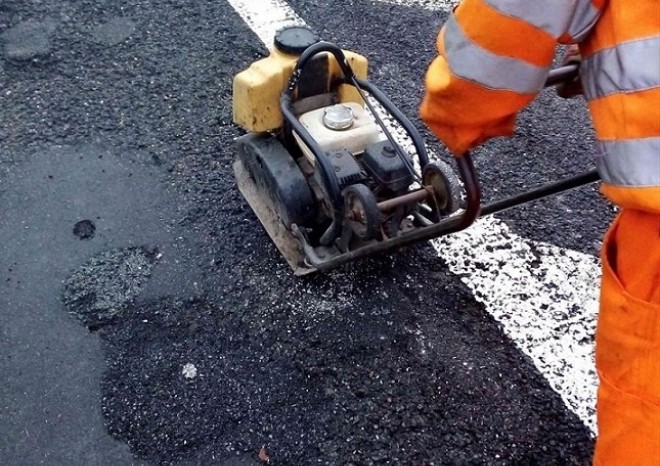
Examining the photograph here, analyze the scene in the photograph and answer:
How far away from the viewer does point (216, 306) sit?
2428mm

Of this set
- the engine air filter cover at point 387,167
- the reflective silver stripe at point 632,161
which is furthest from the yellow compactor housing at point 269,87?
the reflective silver stripe at point 632,161

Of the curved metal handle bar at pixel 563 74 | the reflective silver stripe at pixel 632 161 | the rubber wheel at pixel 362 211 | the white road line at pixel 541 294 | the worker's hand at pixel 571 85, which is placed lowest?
the white road line at pixel 541 294

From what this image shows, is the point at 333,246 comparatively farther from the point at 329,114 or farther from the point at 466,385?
the point at 466,385

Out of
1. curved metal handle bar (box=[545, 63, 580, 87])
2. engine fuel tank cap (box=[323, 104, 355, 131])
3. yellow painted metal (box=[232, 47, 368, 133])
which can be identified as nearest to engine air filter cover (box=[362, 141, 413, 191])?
engine fuel tank cap (box=[323, 104, 355, 131])

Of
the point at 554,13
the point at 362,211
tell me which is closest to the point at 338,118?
the point at 362,211

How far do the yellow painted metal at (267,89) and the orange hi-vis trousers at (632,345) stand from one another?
1.15 metres

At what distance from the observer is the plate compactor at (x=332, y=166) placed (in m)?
2.14

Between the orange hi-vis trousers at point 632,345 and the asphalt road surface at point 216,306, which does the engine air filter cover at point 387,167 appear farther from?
the orange hi-vis trousers at point 632,345

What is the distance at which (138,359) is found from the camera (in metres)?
2.28

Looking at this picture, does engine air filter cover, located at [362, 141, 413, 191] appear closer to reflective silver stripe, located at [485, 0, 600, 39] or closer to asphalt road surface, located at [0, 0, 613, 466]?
asphalt road surface, located at [0, 0, 613, 466]

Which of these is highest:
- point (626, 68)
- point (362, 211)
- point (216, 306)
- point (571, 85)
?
point (626, 68)

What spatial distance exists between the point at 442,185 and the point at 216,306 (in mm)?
862

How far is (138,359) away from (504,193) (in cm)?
148

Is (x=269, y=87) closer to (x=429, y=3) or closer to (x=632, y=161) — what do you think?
(x=632, y=161)
